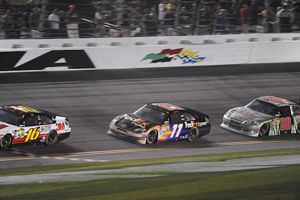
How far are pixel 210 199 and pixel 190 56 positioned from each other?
56.1 feet

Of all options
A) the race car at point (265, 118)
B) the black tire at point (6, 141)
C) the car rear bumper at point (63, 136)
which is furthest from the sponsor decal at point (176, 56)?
the black tire at point (6, 141)

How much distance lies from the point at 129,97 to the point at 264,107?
480 centimetres

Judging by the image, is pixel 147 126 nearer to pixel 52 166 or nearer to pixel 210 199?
pixel 52 166

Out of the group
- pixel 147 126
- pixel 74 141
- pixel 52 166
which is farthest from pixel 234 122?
pixel 52 166

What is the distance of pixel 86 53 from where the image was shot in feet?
85.3

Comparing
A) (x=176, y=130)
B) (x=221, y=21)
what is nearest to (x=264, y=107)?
(x=176, y=130)

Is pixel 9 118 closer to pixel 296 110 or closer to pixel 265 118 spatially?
pixel 265 118

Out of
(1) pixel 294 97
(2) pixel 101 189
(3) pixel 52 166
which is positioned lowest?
(1) pixel 294 97

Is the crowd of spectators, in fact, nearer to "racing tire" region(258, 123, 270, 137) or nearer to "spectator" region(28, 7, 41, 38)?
"spectator" region(28, 7, 41, 38)

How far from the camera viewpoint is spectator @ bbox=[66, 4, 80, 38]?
26469mm

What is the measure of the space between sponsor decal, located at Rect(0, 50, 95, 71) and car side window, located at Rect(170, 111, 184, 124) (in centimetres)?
617

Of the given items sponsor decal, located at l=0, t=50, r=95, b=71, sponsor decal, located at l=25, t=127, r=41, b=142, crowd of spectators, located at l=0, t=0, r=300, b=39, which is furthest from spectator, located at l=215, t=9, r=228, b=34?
sponsor decal, located at l=25, t=127, r=41, b=142

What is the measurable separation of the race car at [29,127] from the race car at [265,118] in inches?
216

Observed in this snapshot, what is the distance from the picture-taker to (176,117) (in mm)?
20938
